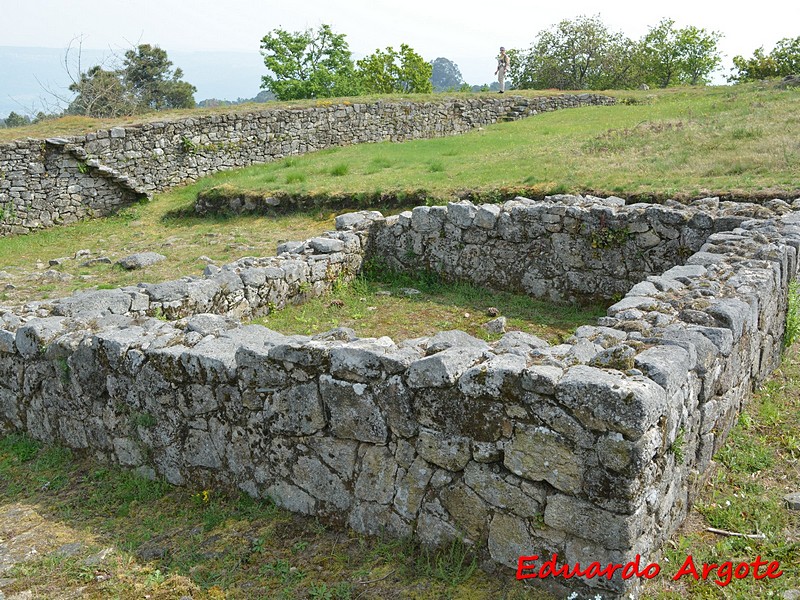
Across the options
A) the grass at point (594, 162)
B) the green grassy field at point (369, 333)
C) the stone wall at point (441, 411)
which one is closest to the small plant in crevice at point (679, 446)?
the stone wall at point (441, 411)

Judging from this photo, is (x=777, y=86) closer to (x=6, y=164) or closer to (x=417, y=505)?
(x=6, y=164)

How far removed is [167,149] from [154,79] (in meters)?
39.7

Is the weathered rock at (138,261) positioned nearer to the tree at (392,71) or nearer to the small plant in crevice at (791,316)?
the small plant in crevice at (791,316)

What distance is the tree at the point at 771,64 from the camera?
141ft

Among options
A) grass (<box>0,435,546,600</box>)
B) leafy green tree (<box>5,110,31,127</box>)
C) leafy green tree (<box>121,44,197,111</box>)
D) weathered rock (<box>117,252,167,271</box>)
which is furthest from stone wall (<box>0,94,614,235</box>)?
leafy green tree (<box>5,110,31,127</box>)

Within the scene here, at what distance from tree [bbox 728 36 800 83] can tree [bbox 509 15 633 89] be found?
11276 millimetres

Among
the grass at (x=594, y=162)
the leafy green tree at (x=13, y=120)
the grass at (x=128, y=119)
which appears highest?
the leafy green tree at (x=13, y=120)

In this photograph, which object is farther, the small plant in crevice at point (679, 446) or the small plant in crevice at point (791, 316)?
the small plant in crevice at point (791, 316)

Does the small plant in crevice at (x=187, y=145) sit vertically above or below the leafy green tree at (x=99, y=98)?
below

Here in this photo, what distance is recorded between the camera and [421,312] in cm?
976

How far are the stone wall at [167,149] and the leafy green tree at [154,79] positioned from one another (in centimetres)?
3262

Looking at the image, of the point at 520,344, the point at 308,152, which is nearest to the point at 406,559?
the point at 520,344

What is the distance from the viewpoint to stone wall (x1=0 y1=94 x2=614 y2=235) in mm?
18078

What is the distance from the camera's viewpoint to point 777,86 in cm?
2673
